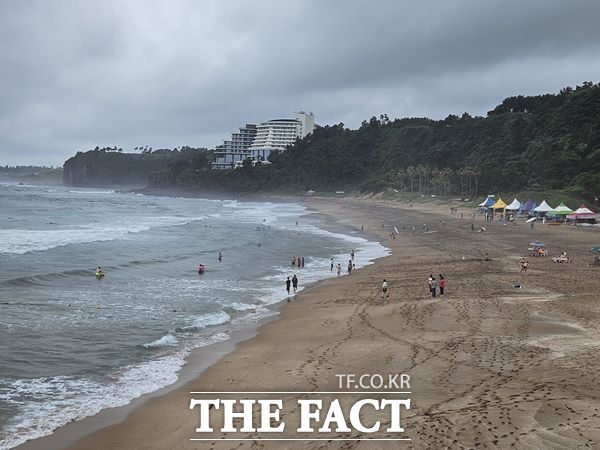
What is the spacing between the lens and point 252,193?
169m

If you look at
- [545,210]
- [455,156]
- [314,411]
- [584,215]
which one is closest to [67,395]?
[314,411]

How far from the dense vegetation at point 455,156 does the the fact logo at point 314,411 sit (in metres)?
58.7

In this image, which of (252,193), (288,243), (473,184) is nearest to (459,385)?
(288,243)

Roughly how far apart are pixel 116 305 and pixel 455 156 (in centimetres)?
11680

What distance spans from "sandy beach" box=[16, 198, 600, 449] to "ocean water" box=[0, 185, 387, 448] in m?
1.53

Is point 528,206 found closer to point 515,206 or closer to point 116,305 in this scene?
point 515,206

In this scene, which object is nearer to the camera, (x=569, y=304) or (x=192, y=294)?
(x=569, y=304)

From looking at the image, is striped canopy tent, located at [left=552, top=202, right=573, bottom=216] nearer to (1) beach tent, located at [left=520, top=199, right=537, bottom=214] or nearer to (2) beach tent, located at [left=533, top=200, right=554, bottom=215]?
(2) beach tent, located at [left=533, top=200, right=554, bottom=215]

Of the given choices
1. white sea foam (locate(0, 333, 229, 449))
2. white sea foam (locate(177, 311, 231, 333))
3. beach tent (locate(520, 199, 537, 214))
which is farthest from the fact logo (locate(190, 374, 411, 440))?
beach tent (locate(520, 199, 537, 214))

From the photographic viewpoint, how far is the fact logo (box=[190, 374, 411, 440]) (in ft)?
32.2

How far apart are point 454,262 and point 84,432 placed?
25249 mm

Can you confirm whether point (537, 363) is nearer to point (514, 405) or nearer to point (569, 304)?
point (514, 405)

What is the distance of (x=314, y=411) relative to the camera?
1101cm

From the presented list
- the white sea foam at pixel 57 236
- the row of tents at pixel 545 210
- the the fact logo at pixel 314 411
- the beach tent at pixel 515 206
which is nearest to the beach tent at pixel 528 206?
the row of tents at pixel 545 210
